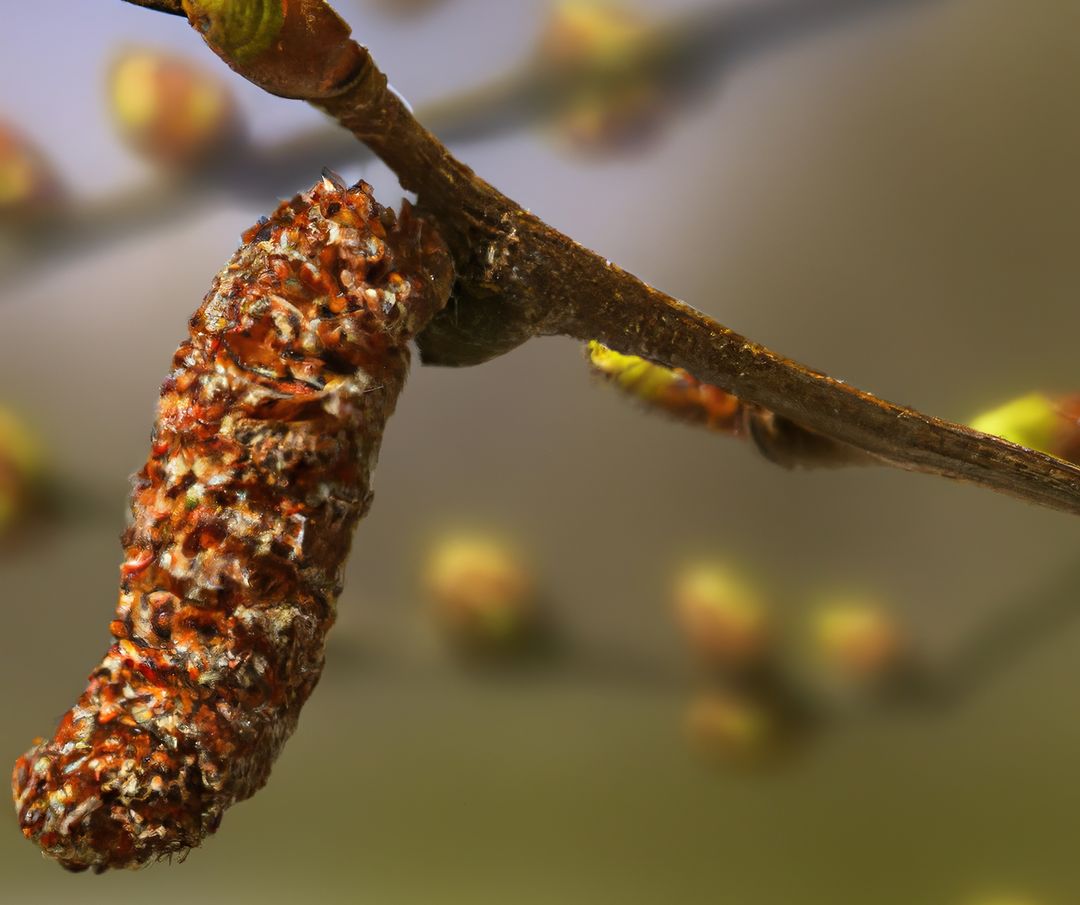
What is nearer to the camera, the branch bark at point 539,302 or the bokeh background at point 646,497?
the branch bark at point 539,302

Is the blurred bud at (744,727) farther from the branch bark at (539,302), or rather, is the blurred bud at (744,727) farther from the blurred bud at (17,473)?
the blurred bud at (17,473)

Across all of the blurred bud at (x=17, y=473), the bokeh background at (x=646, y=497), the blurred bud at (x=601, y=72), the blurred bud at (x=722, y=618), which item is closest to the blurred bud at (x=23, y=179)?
the bokeh background at (x=646, y=497)

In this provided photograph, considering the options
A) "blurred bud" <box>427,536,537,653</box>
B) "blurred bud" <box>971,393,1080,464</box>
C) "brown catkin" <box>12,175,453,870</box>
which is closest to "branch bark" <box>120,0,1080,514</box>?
"brown catkin" <box>12,175,453,870</box>

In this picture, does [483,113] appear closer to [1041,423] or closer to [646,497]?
[646,497]

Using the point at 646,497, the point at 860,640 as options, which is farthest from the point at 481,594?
the point at 860,640

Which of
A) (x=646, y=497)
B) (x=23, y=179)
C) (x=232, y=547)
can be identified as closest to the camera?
(x=232, y=547)

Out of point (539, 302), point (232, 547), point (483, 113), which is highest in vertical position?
point (483, 113)

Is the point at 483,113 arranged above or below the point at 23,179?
above
